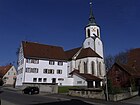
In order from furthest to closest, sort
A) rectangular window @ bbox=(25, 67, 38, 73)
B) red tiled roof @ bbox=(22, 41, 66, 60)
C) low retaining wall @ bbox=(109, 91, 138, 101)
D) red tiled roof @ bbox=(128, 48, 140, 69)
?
red tiled roof @ bbox=(22, 41, 66, 60), rectangular window @ bbox=(25, 67, 38, 73), red tiled roof @ bbox=(128, 48, 140, 69), low retaining wall @ bbox=(109, 91, 138, 101)

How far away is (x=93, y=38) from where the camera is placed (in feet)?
214

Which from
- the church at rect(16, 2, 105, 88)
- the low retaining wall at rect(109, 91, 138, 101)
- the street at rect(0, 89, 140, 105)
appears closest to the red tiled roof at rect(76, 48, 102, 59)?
the church at rect(16, 2, 105, 88)

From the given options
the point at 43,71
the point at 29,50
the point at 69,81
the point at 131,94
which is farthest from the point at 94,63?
the point at 131,94

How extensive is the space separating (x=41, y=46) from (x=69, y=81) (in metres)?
13.9

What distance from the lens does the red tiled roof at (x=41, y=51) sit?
52.1 metres

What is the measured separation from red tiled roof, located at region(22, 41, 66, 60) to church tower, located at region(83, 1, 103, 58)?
11.1 m

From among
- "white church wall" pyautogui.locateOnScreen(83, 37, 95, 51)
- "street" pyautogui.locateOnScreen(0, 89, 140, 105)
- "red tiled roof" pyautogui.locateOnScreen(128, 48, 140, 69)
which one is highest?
"white church wall" pyautogui.locateOnScreen(83, 37, 95, 51)

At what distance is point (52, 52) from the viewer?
57.8 m

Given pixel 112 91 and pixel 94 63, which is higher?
pixel 94 63

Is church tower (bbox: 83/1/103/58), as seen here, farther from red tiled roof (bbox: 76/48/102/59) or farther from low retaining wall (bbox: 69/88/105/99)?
low retaining wall (bbox: 69/88/105/99)

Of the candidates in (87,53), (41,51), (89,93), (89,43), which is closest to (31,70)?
(41,51)

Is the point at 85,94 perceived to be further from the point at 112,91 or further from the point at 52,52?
the point at 52,52

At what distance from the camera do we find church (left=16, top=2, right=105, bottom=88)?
50.1 meters

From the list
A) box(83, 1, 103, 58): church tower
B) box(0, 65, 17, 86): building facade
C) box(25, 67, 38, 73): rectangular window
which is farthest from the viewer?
box(0, 65, 17, 86): building facade
